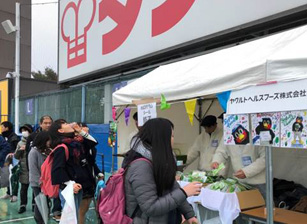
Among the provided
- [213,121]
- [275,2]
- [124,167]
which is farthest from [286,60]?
[275,2]

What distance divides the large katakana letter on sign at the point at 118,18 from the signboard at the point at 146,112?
181 inches

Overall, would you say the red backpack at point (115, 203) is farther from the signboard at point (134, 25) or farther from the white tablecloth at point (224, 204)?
the signboard at point (134, 25)

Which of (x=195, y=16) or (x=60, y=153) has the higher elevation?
(x=195, y=16)

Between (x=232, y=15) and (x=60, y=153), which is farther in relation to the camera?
(x=232, y=15)

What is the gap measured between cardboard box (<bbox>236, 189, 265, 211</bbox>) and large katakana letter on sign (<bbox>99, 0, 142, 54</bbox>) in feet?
18.3

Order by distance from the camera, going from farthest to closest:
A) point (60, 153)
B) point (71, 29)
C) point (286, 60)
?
point (71, 29) → point (60, 153) → point (286, 60)

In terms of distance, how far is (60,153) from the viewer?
3.21m

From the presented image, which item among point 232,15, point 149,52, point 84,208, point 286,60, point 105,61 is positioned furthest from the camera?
point 105,61

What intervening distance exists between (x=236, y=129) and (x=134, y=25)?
5.78 metres

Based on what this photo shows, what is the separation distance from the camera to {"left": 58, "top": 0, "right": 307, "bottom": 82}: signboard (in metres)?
5.22

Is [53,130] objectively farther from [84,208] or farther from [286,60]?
[286,60]

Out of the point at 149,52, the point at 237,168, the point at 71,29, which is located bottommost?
the point at 237,168

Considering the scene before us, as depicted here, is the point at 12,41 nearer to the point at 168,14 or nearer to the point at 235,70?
the point at 168,14

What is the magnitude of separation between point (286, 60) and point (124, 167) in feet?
4.44
